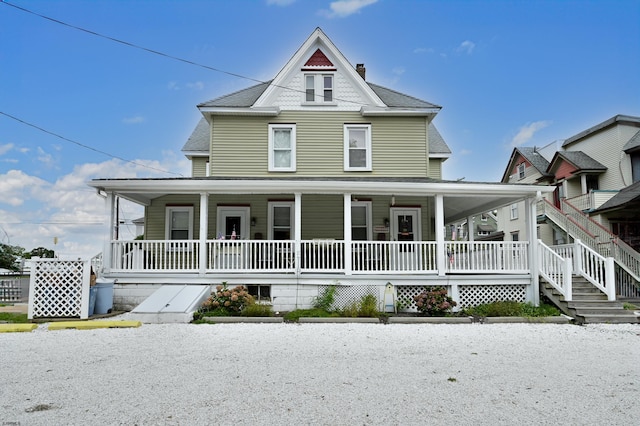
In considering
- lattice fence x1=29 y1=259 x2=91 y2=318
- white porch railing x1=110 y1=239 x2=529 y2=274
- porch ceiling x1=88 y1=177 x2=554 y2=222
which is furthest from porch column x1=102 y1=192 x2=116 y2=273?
lattice fence x1=29 y1=259 x2=91 y2=318

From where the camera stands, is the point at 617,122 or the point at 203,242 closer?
the point at 203,242

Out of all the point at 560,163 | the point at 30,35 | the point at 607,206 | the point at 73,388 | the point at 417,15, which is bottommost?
the point at 73,388

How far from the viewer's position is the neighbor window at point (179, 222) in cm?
1589

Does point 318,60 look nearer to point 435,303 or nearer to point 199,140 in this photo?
point 199,140

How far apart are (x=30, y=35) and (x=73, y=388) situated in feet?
52.4

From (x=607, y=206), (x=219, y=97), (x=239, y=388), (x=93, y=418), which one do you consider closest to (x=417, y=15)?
(x=219, y=97)

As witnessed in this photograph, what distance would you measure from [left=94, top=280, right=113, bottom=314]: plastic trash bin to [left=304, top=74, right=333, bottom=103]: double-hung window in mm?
8776

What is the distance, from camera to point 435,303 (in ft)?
38.8

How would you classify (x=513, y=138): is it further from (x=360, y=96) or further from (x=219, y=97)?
(x=219, y=97)

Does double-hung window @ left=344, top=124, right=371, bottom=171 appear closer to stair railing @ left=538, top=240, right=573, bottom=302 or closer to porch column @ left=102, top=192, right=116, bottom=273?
stair railing @ left=538, top=240, right=573, bottom=302

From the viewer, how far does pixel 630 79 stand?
73.0 feet

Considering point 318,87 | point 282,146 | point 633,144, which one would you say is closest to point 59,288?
point 282,146

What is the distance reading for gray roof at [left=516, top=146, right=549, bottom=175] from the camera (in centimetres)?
2752

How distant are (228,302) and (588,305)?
9098 mm
